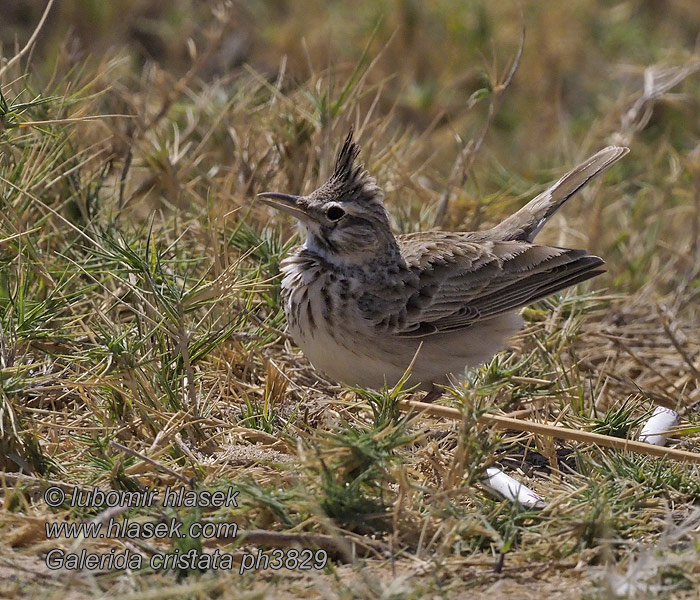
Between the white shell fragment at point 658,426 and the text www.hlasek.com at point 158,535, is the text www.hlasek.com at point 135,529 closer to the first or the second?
the text www.hlasek.com at point 158,535

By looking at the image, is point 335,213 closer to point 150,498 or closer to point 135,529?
point 150,498

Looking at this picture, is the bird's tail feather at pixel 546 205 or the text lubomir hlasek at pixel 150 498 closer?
the text lubomir hlasek at pixel 150 498

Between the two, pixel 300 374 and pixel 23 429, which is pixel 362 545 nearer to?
pixel 23 429

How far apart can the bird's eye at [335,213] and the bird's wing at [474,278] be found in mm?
466

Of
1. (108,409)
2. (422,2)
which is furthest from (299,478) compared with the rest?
(422,2)

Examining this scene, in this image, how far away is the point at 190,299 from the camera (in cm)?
455

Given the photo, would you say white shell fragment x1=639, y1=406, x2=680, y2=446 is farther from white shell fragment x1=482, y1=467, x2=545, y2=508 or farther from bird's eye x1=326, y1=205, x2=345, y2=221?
bird's eye x1=326, y1=205, x2=345, y2=221

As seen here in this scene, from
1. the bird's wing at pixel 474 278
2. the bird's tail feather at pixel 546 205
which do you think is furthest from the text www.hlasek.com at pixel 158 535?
the bird's tail feather at pixel 546 205

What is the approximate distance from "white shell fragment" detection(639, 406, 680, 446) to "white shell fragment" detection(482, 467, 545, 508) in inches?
33.6

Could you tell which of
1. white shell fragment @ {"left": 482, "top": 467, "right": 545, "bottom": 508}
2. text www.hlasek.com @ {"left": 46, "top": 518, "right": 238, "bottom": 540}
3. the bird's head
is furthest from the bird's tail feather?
text www.hlasek.com @ {"left": 46, "top": 518, "right": 238, "bottom": 540}

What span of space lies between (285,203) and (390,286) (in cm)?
70

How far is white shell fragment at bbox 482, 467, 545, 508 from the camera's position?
386 centimetres

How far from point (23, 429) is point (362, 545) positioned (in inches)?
58.7

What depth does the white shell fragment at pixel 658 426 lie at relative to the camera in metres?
4.64
